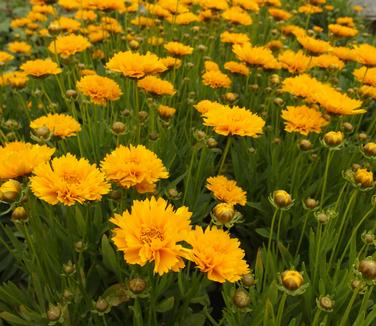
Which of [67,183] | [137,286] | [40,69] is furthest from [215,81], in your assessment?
[137,286]

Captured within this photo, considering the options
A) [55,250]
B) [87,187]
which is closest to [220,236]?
[87,187]

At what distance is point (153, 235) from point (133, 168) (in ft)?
0.78

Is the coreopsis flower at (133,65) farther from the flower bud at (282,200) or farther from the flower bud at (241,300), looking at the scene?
the flower bud at (241,300)

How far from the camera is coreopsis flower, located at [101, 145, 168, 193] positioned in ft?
3.48

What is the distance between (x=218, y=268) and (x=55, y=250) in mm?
577

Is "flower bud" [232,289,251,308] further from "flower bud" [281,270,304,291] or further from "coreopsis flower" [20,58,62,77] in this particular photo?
"coreopsis flower" [20,58,62,77]

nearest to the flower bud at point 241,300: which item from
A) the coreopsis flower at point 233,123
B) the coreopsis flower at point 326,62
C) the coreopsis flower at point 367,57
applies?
the coreopsis flower at point 233,123

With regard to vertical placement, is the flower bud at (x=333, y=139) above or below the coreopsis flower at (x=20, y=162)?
below

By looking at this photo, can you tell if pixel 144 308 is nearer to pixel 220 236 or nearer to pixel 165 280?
pixel 165 280

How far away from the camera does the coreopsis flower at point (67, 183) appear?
0.96 meters

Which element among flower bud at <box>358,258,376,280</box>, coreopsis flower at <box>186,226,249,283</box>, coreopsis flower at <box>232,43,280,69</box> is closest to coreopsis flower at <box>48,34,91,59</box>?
coreopsis flower at <box>232,43,280,69</box>

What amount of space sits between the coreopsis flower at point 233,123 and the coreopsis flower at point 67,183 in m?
0.43

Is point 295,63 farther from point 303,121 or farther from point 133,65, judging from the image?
point 133,65

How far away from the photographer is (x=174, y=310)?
3.91ft
